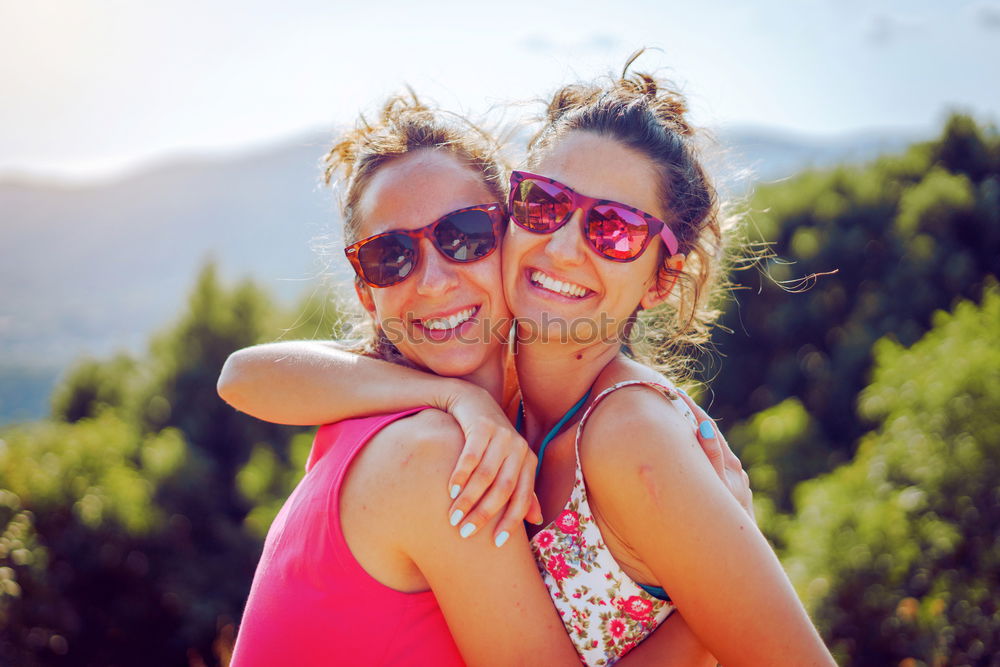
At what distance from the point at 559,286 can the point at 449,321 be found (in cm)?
39

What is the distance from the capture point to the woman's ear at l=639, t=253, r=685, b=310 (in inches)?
96.0

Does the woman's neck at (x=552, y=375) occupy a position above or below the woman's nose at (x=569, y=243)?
below

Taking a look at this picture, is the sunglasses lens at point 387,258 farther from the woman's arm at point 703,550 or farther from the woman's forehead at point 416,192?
the woman's arm at point 703,550

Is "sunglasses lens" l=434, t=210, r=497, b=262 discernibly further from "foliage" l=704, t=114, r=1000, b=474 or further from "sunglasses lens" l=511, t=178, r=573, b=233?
"foliage" l=704, t=114, r=1000, b=474

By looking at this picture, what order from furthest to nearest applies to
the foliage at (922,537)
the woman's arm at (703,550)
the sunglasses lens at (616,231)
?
the foliage at (922,537) → the sunglasses lens at (616,231) → the woman's arm at (703,550)

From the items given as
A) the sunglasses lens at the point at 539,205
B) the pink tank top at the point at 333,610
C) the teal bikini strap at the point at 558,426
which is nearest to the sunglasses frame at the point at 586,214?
the sunglasses lens at the point at 539,205

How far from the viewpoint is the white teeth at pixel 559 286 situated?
2320 mm

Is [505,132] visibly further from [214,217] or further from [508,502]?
[214,217]

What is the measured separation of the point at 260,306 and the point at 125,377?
4275 millimetres

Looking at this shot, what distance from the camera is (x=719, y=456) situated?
2.09 meters

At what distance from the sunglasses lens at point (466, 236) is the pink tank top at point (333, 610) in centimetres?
68

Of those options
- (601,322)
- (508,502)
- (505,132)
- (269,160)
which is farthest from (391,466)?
(269,160)

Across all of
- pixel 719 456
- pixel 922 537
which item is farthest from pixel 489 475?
pixel 922 537

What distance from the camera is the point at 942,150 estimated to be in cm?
1492
